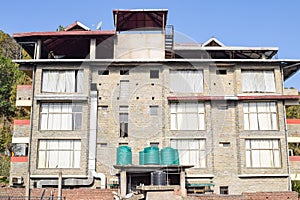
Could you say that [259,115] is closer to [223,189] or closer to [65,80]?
[223,189]

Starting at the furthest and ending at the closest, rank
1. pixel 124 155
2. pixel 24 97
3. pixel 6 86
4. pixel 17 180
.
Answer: pixel 6 86 → pixel 24 97 → pixel 17 180 → pixel 124 155

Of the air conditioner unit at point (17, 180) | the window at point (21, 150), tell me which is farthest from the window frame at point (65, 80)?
the air conditioner unit at point (17, 180)

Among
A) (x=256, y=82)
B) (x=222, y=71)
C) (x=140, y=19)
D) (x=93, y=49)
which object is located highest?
(x=140, y=19)

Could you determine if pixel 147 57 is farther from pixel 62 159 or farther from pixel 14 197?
pixel 14 197

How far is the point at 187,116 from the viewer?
2995 centimetres

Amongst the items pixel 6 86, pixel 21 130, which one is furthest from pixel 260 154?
pixel 6 86

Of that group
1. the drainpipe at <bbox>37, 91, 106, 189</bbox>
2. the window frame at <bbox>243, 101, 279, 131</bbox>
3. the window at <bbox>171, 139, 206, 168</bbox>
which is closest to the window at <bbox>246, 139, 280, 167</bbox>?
the window frame at <bbox>243, 101, 279, 131</bbox>

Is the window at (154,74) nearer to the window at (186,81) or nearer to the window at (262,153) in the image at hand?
the window at (186,81)

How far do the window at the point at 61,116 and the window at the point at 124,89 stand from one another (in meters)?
3.46

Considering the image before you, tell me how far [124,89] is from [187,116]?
553 centimetres

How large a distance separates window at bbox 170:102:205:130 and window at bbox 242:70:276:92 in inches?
163

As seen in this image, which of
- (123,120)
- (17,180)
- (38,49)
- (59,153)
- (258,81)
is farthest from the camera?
(38,49)

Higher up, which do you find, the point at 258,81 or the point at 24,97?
the point at 258,81

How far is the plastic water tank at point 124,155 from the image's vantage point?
2734 centimetres
